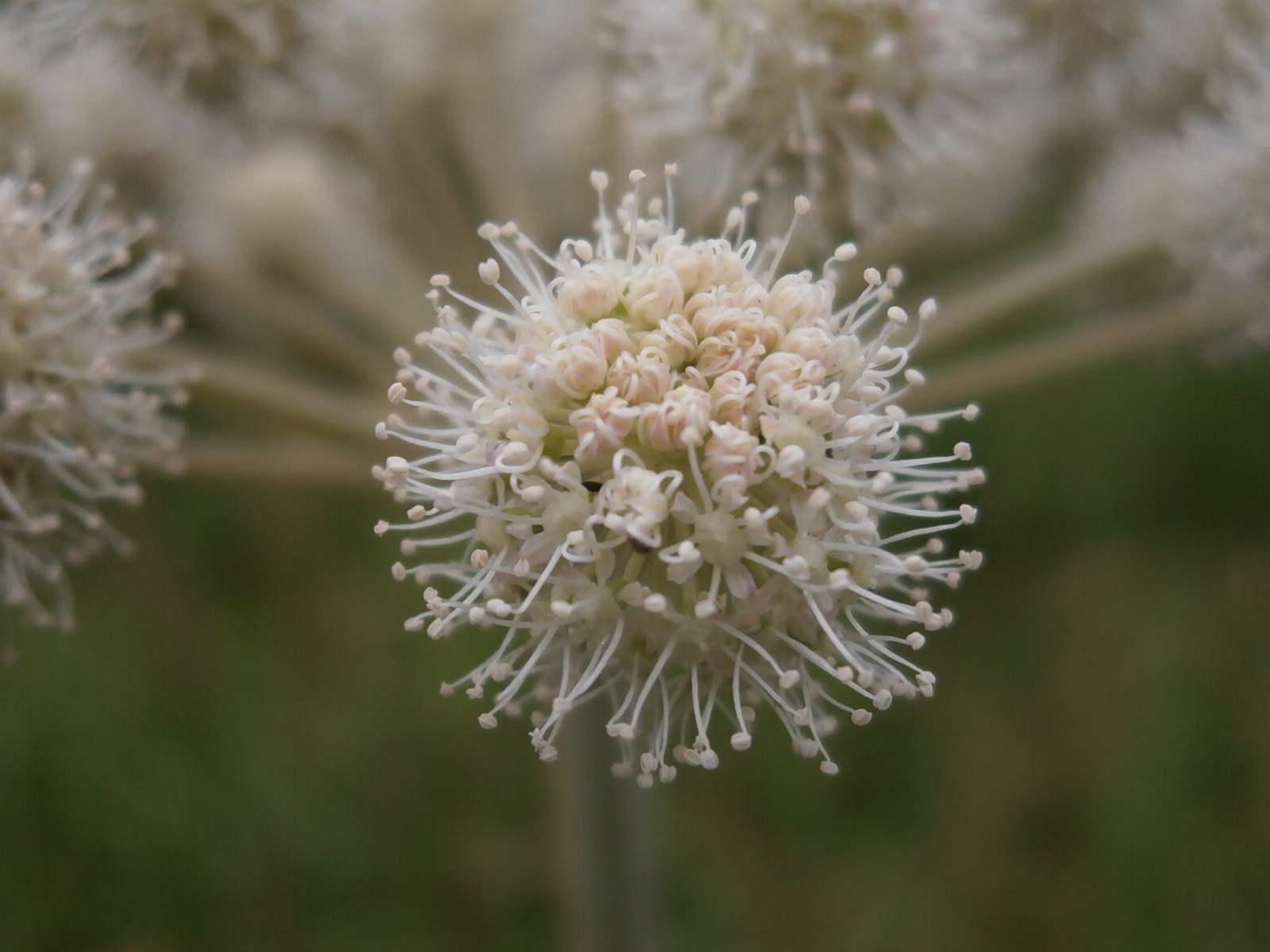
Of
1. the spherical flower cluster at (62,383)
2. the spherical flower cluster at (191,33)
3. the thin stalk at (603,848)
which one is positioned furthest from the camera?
the thin stalk at (603,848)

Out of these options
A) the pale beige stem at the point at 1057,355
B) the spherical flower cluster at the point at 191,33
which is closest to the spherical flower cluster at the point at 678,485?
the pale beige stem at the point at 1057,355

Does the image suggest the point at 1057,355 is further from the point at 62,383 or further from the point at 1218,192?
the point at 62,383

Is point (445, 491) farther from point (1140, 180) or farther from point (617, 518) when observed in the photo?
point (1140, 180)

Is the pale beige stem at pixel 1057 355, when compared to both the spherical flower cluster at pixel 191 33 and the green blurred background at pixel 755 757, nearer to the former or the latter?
the green blurred background at pixel 755 757

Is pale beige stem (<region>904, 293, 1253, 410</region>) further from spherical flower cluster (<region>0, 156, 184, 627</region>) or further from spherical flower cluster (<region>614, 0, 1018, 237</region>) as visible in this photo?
spherical flower cluster (<region>0, 156, 184, 627</region>)

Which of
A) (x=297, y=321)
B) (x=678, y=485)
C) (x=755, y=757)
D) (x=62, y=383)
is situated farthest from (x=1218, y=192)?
(x=62, y=383)

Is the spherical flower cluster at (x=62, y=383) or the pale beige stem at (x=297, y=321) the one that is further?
the pale beige stem at (x=297, y=321)
